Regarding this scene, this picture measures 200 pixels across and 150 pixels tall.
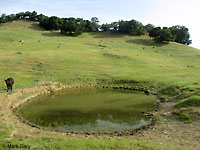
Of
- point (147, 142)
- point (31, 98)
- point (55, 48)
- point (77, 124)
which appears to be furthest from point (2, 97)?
point (55, 48)

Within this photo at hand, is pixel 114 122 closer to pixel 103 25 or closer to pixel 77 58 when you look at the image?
pixel 77 58

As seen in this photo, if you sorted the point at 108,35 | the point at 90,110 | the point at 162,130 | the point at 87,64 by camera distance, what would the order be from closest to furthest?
the point at 162,130 < the point at 90,110 < the point at 87,64 < the point at 108,35

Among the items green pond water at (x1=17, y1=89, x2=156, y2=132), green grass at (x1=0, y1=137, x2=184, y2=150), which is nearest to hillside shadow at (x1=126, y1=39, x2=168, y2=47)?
green pond water at (x1=17, y1=89, x2=156, y2=132)

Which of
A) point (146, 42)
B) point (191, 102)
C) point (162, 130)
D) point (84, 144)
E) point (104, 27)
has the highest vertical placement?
point (104, 27)

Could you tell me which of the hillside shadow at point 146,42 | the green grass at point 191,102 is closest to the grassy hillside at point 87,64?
the hillside shadow at point 146,42

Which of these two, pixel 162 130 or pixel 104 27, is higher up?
pixel 104 27

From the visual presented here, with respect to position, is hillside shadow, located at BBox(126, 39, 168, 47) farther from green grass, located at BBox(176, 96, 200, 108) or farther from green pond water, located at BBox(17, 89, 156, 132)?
green grass, located at BBox(176, 96, 200, 108)

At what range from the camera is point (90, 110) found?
2058cm

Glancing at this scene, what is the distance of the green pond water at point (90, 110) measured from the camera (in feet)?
53.9

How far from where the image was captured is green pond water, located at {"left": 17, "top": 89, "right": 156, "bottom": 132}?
16.4 meters

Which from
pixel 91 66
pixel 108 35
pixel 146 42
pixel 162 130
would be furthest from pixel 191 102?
pixel 108 35

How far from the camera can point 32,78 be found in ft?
106

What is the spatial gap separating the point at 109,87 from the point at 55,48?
27.3m

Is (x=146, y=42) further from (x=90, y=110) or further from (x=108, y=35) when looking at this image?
(x=90, y=110)
